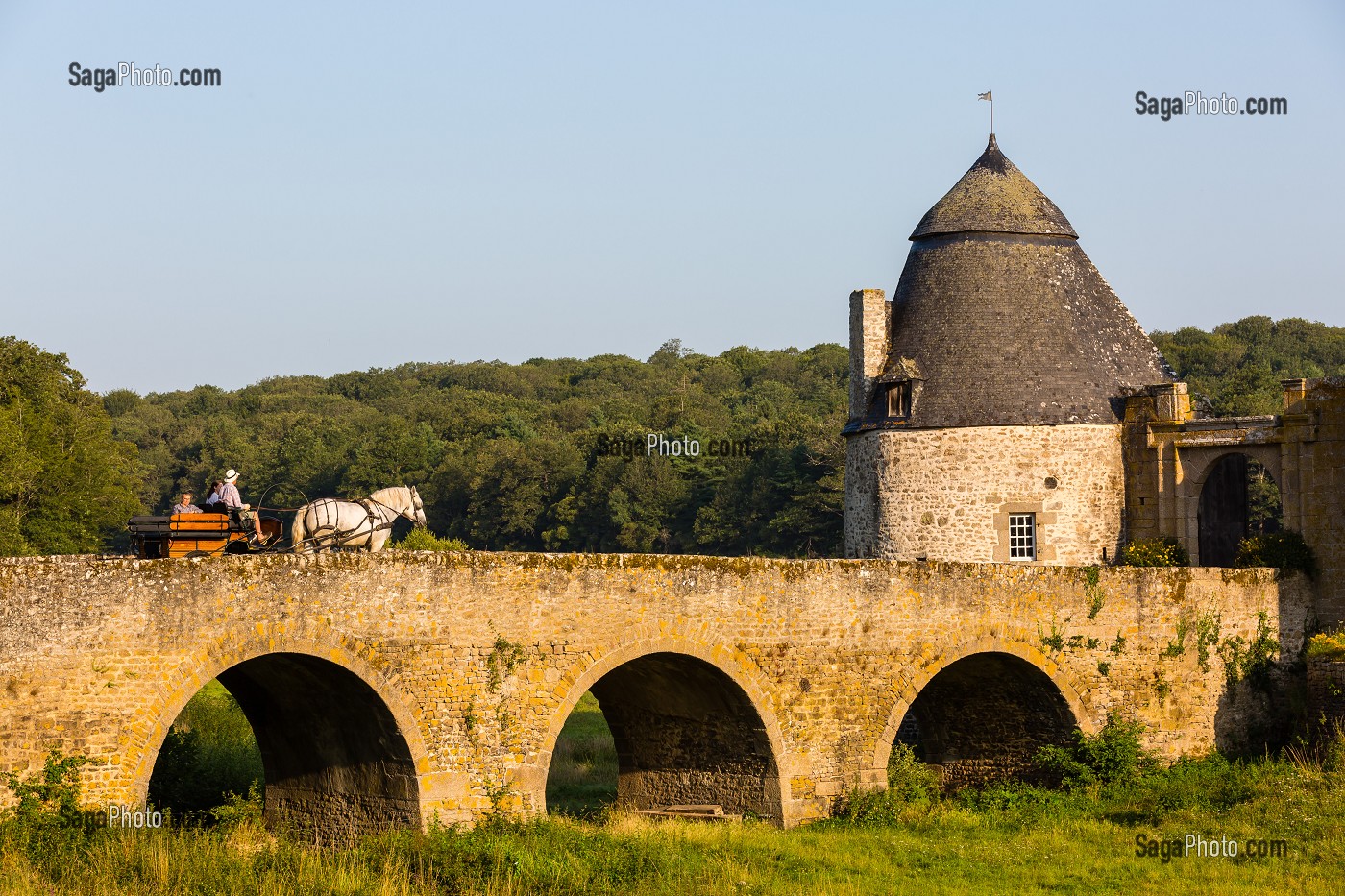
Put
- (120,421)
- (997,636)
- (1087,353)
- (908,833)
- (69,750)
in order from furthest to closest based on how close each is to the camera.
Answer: (120,421)
(1087,353)
(997,636)
(908,833)
(69,750)

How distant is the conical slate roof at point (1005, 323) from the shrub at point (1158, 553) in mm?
2442

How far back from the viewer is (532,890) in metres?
18.1

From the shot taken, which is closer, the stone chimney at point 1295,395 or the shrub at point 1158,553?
the stone chimney at point 1295,395

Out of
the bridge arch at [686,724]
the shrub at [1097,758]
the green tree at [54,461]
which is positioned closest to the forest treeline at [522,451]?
the green tree at [54,461]

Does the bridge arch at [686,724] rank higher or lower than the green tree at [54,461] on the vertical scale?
lower

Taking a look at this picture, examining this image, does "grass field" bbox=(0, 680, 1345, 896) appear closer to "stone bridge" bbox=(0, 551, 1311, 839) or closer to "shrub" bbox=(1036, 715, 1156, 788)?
"shrub" bbox=(1036, 715, 1156, 788)

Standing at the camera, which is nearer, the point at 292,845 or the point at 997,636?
the point at 292,845

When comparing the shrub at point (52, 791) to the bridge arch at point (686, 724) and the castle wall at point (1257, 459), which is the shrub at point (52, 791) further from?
the castle wall at point (1257, 459)

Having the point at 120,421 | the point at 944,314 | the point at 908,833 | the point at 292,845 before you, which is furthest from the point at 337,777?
the point at 120,421

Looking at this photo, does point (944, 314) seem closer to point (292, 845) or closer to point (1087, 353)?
point (1087, 353)

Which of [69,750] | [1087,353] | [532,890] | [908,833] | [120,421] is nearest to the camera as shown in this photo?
[69,750]

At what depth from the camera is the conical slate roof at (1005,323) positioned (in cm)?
3127

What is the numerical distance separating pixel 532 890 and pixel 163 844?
395cm

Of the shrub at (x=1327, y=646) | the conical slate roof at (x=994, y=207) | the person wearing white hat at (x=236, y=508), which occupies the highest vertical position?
the conical slate roof at (x=994, y=207)
